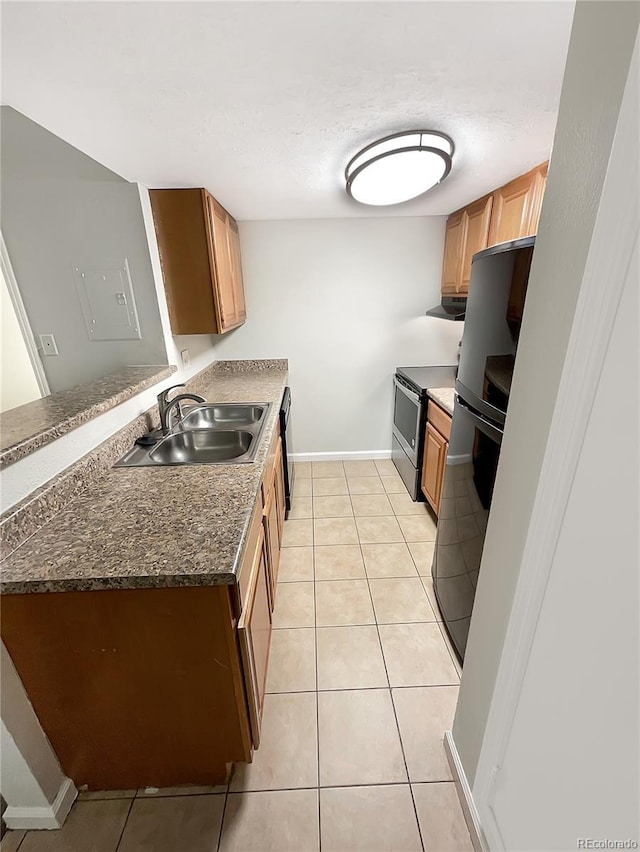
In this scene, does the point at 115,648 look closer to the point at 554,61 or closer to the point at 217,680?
the point at 217,680

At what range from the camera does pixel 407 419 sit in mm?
2861

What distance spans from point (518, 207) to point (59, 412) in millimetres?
2416

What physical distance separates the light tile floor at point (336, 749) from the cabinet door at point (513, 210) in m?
1.99

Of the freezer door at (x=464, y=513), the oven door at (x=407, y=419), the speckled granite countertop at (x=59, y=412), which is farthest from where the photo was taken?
the oven door at (x=407, y=419)

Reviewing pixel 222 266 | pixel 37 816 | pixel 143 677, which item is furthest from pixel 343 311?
pixel 37 816

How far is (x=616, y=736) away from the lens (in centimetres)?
55

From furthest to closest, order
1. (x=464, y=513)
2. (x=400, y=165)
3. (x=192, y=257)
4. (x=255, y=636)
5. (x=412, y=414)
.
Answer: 1. (x=412, y=414)
2. (x=192, y=257)
3. (x=400, y=165)
4. (x=464, y=513)
5. (x=255, y=636)

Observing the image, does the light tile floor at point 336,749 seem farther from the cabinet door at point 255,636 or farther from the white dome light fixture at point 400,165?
the white dome light fixture at point 400,165

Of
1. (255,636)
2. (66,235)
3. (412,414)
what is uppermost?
(66,235)

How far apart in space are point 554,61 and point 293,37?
0.74 m

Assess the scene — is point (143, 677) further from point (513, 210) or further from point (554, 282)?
point (513, 210)

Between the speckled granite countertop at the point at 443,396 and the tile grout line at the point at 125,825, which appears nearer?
the tile grout line at the point at 125,825

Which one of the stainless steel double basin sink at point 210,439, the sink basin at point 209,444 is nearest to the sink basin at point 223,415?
the stainless steel double basin sink at point 210,439

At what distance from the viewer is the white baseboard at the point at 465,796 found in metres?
1.02
